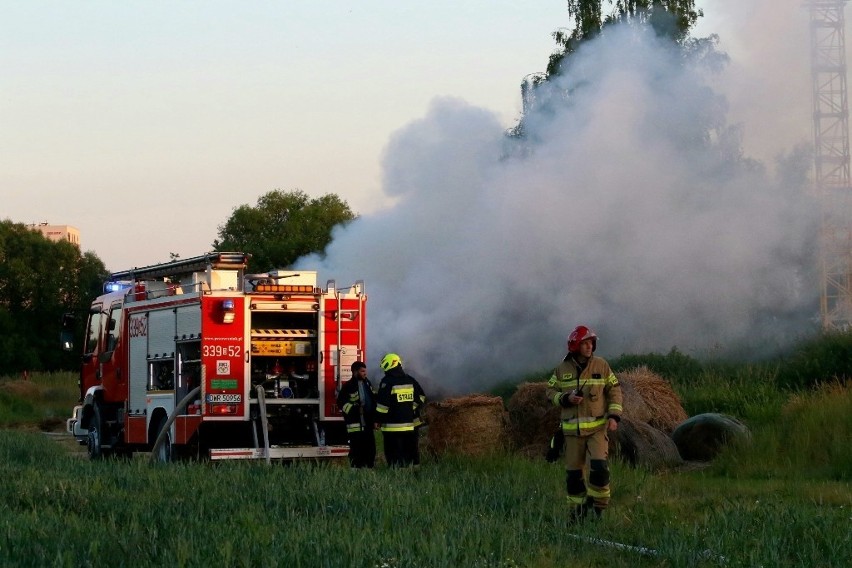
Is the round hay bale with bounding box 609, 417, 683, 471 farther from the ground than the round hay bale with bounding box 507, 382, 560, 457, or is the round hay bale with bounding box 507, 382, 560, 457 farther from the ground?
the round hay bale with bounding box 507, 382, 560, 457

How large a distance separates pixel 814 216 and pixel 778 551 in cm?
2400

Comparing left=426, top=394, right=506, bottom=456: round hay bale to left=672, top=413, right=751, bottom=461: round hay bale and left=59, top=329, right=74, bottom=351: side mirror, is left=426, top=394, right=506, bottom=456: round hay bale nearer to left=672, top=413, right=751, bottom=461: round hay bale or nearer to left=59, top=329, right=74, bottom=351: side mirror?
left=672, top=413, right=751, bottom=461: round hay bale

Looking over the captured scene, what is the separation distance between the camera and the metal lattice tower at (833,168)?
1230 inches

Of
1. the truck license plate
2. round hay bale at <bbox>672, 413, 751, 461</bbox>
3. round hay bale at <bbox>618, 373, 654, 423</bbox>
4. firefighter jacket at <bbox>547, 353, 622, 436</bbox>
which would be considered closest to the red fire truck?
the truck license plate

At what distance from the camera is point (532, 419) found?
2003 centimetres

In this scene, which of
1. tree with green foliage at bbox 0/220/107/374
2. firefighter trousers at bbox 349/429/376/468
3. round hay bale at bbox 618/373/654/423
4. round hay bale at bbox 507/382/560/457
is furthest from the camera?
tree with green foliage at bbox 0/220/107/374

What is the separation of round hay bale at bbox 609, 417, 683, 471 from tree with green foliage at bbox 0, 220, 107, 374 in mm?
62103

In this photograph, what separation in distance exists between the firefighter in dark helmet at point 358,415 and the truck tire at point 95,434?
5949 mm

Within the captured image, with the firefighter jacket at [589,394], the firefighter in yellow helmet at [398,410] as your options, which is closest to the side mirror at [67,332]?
the firefighter in yellow helmet at [398,410]

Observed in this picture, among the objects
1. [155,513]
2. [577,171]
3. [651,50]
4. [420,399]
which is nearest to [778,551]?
[155,513]

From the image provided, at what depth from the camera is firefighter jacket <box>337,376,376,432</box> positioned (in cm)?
1778

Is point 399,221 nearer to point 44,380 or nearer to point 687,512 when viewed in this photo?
point 687,512

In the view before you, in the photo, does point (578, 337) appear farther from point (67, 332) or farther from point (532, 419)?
point (67, 332)

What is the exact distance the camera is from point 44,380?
5684 centimetres
